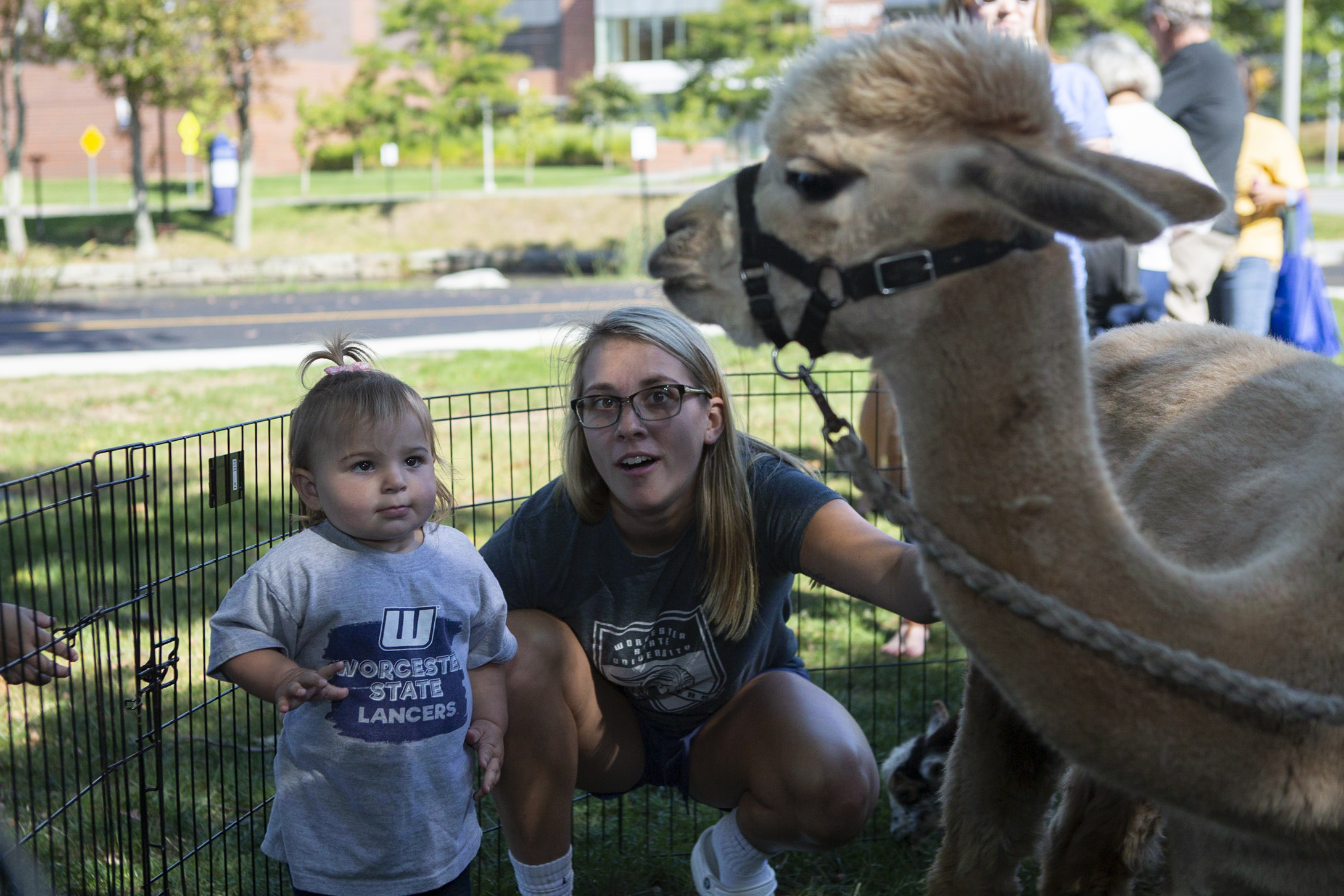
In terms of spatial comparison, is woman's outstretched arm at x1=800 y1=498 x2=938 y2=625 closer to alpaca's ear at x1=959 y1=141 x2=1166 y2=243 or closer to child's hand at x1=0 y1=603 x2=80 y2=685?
alpaca's ear at x1=959 y1=141 x2=1166 y2=243

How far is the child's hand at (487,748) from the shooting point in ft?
8.25

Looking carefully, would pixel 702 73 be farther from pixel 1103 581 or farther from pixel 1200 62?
pixel 1103 581

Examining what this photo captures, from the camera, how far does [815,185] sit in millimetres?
1906

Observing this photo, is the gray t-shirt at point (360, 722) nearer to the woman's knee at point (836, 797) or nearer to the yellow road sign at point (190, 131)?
the woman's knee at point (836, 797)

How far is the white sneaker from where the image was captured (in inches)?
117

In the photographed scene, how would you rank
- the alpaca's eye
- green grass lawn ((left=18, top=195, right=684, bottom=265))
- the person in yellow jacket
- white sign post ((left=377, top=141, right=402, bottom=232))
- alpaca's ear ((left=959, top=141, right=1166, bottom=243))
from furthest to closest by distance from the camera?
white sign post ((left=377, top=141, right=402, bottom=232))
green grass lawn ((left=18, top=195, right=684, bottom=265))
the person in yellow jacket
the alpaca's eye
alpaca's ear ((left=959, top=141, right=1166, bottom=243))

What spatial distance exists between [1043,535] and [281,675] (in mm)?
1462

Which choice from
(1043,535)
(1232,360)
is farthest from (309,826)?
(1232,360)

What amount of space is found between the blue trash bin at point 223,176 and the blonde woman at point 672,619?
2482 cm

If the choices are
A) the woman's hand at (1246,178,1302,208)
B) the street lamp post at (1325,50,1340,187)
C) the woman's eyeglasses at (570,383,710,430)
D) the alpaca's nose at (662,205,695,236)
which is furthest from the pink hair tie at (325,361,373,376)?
the street lamp post at (1325,50,1340,187)

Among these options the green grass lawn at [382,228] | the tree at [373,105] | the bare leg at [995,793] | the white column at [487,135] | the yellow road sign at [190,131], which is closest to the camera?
the bare leg at [995,793]

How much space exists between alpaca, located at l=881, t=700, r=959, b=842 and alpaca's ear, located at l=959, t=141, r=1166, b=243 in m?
2.10

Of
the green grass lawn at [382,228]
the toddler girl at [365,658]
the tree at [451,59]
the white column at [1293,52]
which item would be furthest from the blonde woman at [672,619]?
the tree at [451,59]

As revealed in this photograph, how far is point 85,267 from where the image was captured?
1922cm
